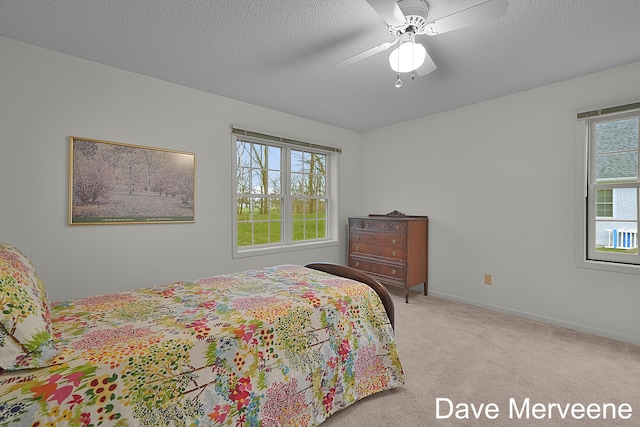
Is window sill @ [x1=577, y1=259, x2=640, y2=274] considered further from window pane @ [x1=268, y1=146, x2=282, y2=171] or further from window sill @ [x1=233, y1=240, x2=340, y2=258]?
window pane @ [x1=268, y1=146, x2=282, y2=171]

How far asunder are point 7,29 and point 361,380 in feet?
11.1

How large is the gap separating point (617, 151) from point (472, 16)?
2.33 meters

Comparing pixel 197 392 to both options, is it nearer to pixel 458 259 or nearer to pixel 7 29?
pixel 7 29

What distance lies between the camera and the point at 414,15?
1769mm

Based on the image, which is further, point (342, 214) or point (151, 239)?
point (342, 214)

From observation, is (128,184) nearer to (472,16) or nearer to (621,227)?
(472,16)

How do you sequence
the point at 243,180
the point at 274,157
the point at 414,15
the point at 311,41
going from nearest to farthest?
the point at 414,15, the point at 311,41, the point at 243,180, the point at 274,157

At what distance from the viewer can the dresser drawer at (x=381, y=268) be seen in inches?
148

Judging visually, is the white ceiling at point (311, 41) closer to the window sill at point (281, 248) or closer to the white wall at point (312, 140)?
the white wall at point (312, 140)

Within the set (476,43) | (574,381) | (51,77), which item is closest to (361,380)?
(574,381)

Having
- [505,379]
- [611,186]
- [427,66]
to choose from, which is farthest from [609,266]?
[427,66]

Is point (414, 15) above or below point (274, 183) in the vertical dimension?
above

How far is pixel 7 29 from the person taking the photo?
2.08 m

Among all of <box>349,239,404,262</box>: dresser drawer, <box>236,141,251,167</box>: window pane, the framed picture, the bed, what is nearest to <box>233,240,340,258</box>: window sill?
<box>349,239,404,262</box>: dresser drawer
